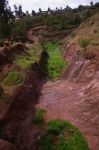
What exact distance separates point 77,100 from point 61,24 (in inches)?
2432

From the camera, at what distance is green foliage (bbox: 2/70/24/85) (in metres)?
26.4

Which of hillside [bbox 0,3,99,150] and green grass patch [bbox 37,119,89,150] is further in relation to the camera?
hillside [bbox 0,3,99,150]

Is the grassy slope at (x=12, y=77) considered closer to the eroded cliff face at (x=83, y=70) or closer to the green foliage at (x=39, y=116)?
the green foliage at (x=39, y=116)

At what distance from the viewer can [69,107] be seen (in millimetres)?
22219

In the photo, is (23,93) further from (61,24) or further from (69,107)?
(61,24)

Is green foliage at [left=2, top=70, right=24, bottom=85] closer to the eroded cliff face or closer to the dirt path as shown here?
the dirt path

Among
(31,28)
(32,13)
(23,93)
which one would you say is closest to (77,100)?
(23,93)

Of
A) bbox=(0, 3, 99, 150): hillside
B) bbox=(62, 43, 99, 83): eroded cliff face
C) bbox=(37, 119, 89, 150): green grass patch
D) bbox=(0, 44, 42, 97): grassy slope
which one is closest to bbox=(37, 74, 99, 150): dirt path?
bbox=(0, 3, 99, 150): hillside

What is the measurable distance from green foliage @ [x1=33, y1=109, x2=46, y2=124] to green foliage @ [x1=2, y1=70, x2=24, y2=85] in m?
5.06

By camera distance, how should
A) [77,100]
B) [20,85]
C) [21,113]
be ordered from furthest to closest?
[20,85] → [77,100] → [21,113]

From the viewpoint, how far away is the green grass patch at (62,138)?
16.5m

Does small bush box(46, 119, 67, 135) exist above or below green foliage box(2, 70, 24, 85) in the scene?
above

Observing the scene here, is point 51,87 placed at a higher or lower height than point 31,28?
higher

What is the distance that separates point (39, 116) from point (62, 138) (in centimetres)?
417
